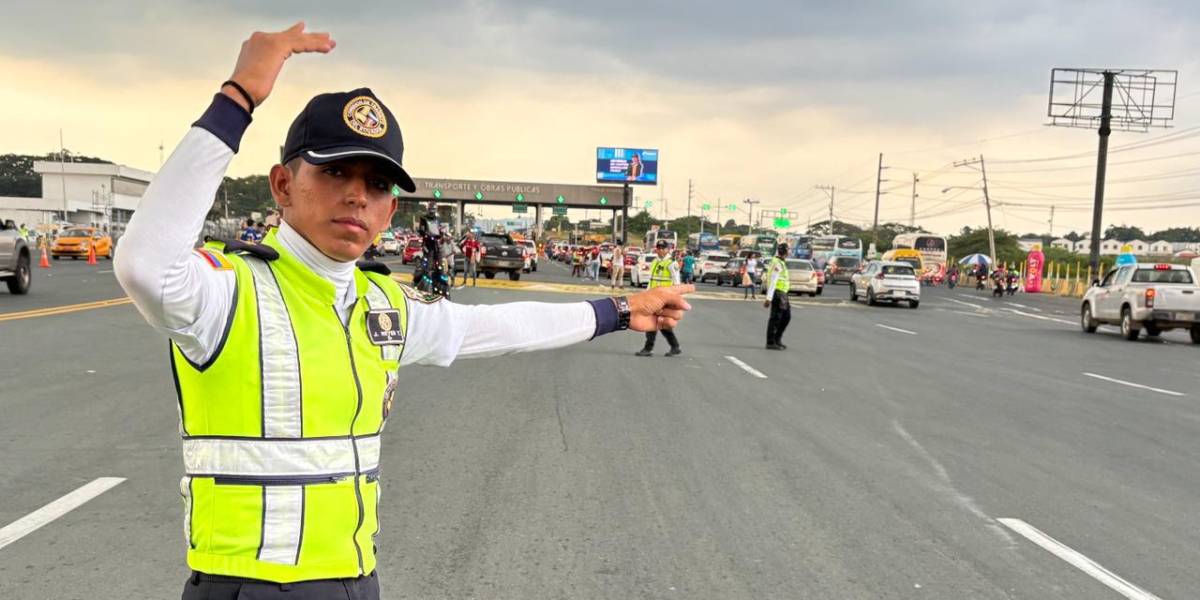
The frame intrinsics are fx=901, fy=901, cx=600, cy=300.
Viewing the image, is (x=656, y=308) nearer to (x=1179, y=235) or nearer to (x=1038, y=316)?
(x=1038, y=316)

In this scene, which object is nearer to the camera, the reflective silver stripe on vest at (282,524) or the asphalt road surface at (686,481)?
the reflective silver stripe on vest at (282,524)

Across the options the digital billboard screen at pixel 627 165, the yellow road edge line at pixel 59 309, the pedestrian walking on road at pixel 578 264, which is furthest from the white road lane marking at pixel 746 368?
the digital billboard screen at pixel 627 165

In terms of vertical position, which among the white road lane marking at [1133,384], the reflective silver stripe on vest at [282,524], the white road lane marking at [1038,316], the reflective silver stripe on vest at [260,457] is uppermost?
the reflective silver stripe on vest at [260,457]

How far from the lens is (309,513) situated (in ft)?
6.18

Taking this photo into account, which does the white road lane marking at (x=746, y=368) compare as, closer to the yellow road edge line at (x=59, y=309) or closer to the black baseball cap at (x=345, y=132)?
the black baseball cap at (x=345, y=132)

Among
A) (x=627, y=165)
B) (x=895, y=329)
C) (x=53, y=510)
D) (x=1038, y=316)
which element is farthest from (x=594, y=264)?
(x=53, y=510)

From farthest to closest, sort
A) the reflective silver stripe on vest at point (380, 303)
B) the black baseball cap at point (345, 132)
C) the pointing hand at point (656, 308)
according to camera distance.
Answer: the pointing hand at point (656, 308), the reflective silver stripe on vest at point (380, 303), the black baseball cap at point (345, 132)

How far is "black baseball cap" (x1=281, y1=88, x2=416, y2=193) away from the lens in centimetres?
197

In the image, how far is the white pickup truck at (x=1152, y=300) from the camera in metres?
20.9

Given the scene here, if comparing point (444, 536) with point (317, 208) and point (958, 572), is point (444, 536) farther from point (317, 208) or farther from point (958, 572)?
point (317, 208)

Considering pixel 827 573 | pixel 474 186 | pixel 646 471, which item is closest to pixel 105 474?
pixel 646 471

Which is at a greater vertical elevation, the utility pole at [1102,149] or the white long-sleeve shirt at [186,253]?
the utility pole at [1102,149]

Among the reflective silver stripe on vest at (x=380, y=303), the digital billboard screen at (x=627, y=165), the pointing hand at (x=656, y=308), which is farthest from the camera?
the digital billboard screen at (x=627, y=165)

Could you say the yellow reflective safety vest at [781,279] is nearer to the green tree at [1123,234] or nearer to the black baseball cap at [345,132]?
the black baseball cap at [345,132]
